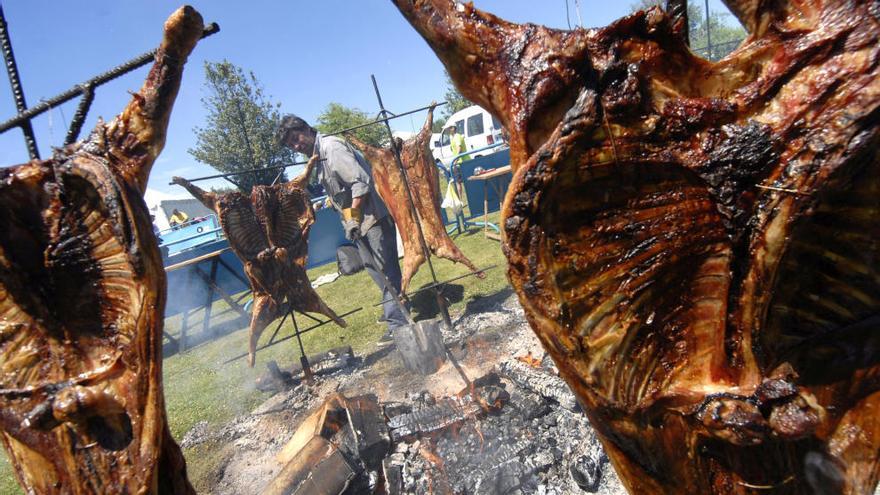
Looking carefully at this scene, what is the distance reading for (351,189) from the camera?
5789 millimetres

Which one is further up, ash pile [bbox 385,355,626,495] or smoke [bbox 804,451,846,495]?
smoke [bbox 804,451,846,495]

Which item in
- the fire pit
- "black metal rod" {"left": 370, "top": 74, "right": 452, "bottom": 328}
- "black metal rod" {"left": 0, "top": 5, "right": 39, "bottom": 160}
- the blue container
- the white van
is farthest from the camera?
the white van

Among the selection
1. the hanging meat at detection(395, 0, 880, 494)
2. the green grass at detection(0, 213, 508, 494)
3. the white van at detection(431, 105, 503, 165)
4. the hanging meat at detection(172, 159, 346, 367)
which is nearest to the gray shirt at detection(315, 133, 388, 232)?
the hanging meat at detection(172, 159, 346, 367)

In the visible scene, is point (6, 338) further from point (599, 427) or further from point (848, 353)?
point (848, 353)

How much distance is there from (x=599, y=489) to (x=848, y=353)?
1640 mm

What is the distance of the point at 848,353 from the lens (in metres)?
1.54

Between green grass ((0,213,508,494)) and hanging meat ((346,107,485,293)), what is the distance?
974 millimetres

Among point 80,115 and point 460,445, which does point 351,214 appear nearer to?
point 460,445

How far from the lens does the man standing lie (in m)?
5.71

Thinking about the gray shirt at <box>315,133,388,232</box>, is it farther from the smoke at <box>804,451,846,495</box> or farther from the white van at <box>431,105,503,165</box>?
the white van at <box>431,105,503,165</box>

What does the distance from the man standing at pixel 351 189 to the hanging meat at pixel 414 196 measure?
0.67ft

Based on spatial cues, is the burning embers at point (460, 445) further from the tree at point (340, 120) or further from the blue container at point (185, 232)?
the tree at point (340, 120)

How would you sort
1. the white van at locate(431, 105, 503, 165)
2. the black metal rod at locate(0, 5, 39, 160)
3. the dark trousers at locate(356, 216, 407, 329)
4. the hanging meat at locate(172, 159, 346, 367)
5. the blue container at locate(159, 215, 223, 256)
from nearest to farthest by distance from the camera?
the black metal rod at locate(0, 5, 39, 160) < the hanging meat at locate(172, 159, 346, 367) < the dark trousers at locate(356, 216, 407, 329) < the blue container at locate(159, 215, 223, 256) < the white van at locate(431, 105, 503, 165)

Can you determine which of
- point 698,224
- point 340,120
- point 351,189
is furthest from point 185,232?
point 340,120
